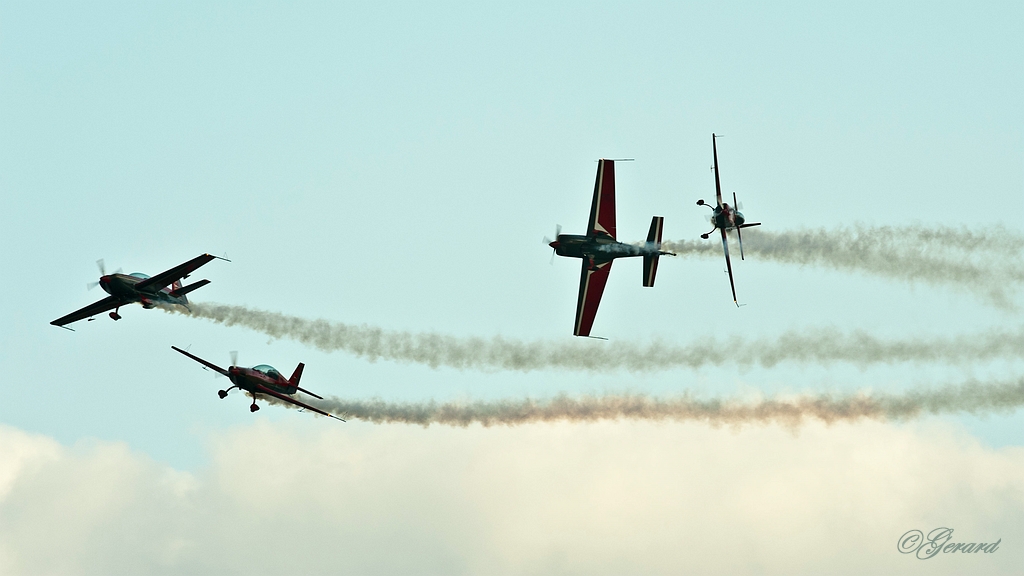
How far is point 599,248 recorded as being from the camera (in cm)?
7050

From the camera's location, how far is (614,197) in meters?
72.0

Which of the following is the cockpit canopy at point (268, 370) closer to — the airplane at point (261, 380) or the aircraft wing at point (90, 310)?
the airplane at point (261, 380)

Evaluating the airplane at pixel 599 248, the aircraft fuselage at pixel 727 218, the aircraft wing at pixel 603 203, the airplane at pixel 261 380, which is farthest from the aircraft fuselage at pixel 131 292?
the aircraft fuselage at pixel 727 218

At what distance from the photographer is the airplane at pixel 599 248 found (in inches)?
2749

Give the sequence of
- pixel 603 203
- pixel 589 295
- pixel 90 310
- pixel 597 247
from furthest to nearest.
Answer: pixel 90 310
pixel 589 295
pixel 603 203
pixel 597 247

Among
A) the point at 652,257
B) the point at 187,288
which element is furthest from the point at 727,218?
the point at 187,288

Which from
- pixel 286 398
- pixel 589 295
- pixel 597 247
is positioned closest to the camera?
pixel 286 398

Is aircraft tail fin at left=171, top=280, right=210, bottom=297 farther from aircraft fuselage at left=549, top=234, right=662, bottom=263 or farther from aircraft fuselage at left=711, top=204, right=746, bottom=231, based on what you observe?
aircraft fuselage at left=711, top=204, right=746, bottom=231

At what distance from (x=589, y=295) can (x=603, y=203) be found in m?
5.39

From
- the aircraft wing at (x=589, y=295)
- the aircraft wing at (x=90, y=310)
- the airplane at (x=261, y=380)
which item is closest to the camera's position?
the airplane at (x=261, y=380)

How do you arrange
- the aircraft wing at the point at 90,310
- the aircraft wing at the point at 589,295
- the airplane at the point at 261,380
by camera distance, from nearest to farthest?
the airplane at the point at 261,380, the aircraft wing at the point at 589,295, the aircraft wing at the point at 90,310

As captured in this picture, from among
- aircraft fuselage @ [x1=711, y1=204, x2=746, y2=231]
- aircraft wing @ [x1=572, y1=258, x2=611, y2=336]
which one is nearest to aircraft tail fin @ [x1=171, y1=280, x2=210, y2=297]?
aircraft wing @ [x1=572, y1=258, x2=611, y2=336]

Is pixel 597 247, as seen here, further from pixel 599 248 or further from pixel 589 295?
pixel 589 295

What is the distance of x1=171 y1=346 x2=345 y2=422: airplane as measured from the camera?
220 ft
